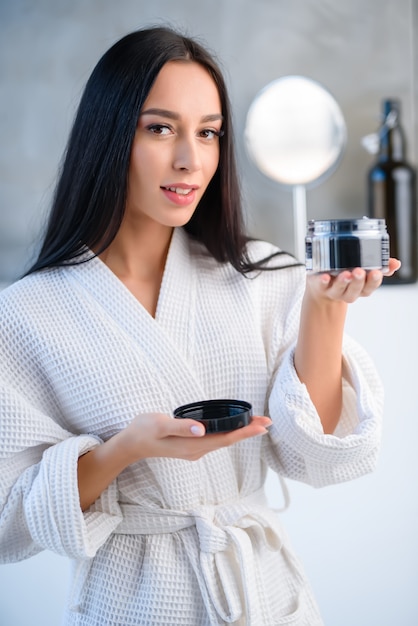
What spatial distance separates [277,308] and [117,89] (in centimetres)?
41

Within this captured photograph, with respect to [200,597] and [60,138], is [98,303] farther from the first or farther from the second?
[60,138]

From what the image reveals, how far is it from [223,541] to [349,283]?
1.36ft

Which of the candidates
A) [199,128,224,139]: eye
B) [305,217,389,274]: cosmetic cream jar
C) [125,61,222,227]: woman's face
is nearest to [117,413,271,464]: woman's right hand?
[305,217,389,274]: cosmetic cream jar

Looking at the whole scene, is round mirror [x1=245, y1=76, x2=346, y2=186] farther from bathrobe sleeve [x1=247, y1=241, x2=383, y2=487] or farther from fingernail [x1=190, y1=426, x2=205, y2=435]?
fingernail [x1=190, y1=426, x2=205, y2=435]

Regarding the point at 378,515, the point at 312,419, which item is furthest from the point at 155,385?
the point at 378,515

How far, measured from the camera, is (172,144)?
3.92 ft

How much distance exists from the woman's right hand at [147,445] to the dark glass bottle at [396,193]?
98cm

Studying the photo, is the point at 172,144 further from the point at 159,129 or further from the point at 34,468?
the point at 34,468

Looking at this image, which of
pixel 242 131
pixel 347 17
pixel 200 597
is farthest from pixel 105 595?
pixel 347 17

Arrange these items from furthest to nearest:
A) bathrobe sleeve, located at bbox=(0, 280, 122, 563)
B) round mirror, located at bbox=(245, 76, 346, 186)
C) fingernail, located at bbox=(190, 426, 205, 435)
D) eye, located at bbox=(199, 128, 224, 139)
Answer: round mirror, located at bbox=(245, 76, 346, 186), eye, located at bbox=(199, 128, 224, 139), bathrobe sleeve, located at bbox=(0, 280, 122, 563), fingernail, located at bbox=(190, 426, 205, 435)

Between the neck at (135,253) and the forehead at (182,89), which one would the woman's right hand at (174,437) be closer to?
the neck at (135,253)

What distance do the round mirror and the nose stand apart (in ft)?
2.48

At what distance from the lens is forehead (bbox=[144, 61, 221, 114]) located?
1188 mm

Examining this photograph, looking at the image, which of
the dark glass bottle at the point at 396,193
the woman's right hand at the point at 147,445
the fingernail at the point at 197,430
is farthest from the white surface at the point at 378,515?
the fingernail at the point at 197,430
